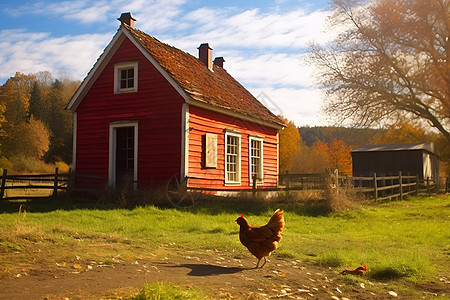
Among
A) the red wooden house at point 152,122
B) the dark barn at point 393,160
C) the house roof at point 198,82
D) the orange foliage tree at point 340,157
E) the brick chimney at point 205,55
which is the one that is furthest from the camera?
the orange foliage tree at point 340,157

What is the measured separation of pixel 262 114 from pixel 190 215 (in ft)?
31.3

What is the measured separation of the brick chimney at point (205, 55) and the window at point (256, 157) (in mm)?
4741

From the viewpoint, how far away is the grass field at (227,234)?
23.0 feet

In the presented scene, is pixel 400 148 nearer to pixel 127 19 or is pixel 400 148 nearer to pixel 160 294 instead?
pixel 127 19

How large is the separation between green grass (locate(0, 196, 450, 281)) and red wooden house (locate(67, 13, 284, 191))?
2.43 metres

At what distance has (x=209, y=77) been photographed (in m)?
20.1

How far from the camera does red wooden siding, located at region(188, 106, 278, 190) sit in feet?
53.1

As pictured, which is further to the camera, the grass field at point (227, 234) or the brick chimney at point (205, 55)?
the brick chimney at point (205, 55)

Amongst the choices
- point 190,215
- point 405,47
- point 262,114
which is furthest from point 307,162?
point 190,215

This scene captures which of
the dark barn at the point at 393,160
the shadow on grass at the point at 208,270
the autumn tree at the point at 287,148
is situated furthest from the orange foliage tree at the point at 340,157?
the shadow on grass at the point at 208,270

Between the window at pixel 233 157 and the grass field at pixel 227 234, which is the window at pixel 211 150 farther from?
the grass field at pixel 227 234

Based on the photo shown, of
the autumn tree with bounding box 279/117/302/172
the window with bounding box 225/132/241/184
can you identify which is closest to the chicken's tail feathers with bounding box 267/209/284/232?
the window with bounding box 225/132/241/184

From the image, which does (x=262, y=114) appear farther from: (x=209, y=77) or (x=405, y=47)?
(x=405, y=47)

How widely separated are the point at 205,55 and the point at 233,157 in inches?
247
